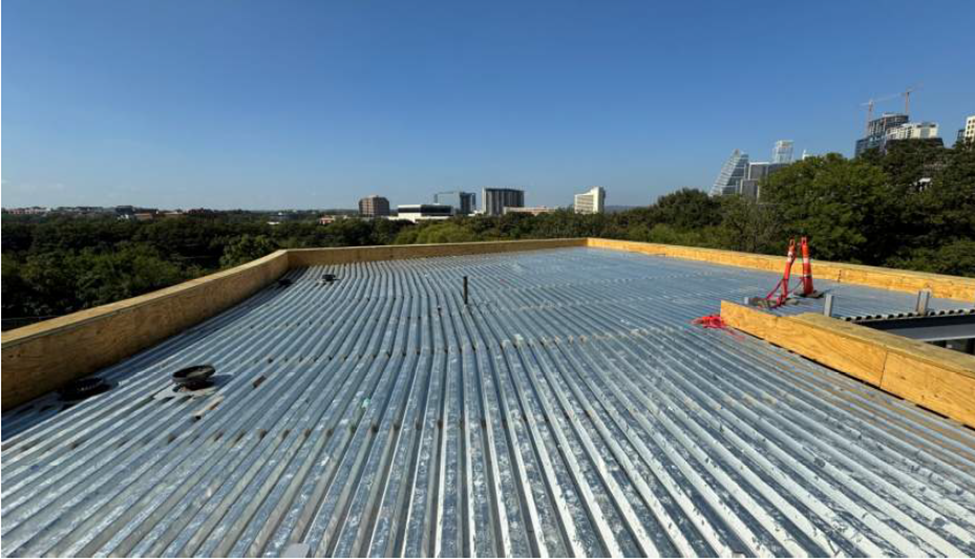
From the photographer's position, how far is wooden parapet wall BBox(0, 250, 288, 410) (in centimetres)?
387

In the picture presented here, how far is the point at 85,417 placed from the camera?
12.0ft

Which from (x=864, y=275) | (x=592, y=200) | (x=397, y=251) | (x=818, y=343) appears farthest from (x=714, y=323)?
(x=592, y=200)

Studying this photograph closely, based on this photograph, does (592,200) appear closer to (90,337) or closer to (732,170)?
(732,170)

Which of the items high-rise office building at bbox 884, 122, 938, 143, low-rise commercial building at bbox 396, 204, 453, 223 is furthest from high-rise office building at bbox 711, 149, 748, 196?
low-rise commercial building at bbox 396, 204, 453, 223

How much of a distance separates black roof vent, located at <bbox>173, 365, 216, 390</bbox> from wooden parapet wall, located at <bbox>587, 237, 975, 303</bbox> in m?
12.7

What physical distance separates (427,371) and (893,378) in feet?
15.0

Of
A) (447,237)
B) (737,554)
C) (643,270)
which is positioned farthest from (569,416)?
(447,237)

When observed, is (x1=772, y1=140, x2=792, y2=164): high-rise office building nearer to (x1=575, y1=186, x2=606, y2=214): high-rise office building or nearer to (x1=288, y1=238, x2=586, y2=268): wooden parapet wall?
(x1=575, y1=186, x2=606, y2=214): high-rise office building

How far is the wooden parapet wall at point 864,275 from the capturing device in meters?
7.71

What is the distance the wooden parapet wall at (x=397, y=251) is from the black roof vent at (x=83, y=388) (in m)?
10.9

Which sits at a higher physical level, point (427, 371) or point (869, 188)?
point (869, 188)

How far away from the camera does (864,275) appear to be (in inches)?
362

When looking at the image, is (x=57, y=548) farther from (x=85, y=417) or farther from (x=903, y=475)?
(x=903, y=475)

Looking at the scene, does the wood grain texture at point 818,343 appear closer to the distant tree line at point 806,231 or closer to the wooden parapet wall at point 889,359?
the wooden parapet wall at point 889,359
